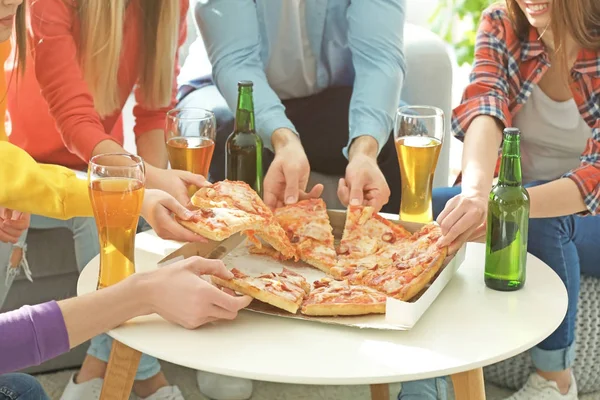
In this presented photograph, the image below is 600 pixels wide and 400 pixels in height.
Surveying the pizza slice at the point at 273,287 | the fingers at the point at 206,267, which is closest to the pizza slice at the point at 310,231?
the pizza slice at the point at 273,287

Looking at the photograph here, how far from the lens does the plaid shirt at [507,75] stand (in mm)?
2229

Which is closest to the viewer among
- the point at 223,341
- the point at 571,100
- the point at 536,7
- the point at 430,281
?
the point at 223,341

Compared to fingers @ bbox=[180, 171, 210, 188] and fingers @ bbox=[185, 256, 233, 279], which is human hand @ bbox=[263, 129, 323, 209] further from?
fingers @ bbox=[185, 256, 233, 279]

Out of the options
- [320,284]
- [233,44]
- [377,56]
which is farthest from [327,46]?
[320,284]

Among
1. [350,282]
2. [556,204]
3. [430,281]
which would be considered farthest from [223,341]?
[556,204]

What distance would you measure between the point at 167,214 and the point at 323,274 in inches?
12.2

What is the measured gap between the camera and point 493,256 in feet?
5.36

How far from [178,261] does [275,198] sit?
0.57 metres

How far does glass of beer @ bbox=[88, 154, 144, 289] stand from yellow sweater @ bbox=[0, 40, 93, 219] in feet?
0.58

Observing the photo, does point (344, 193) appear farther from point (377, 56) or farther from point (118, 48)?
point (118, 48)

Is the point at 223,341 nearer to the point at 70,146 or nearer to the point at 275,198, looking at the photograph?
the point at 275,198

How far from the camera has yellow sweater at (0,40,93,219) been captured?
1.66 m

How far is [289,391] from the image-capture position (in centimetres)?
240

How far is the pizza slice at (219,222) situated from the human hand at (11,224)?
44 centimetres
